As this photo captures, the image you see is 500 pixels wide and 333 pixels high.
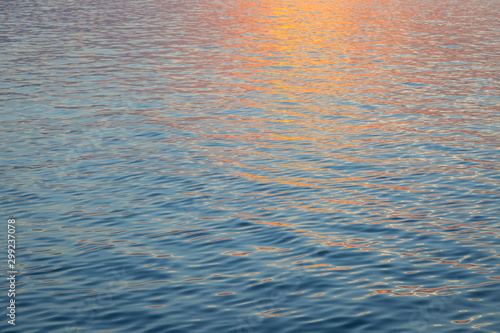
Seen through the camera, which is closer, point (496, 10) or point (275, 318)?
point (275, 318)

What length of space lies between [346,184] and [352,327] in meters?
12.9

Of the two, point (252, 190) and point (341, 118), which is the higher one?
point (252, 190)

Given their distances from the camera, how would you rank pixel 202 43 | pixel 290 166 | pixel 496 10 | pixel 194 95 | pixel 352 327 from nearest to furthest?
pixel 352 327
pixel 290 166
pixel 194 95
pixel 202 43
pixel 496 10

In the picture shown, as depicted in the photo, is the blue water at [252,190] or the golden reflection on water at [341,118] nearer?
the blue water at [252,190]

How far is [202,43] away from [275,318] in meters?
59.2

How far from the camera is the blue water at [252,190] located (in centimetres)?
2045

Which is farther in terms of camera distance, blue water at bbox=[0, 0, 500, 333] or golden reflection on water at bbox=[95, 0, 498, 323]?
golden reflection on water at bbox=[95, 0, 498, 323]

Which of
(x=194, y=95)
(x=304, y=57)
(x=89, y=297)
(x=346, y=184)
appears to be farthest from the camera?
(x=304, y=57)

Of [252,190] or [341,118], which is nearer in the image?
[252,190]

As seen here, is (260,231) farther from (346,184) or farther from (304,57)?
(304,57)

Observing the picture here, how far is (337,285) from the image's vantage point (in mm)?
21531

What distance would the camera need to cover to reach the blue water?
805 inches

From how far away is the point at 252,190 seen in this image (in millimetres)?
30625

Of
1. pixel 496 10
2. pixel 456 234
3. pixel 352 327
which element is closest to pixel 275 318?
pixel 352 327
